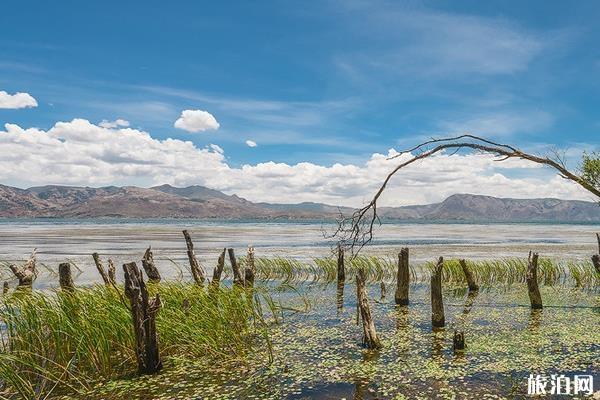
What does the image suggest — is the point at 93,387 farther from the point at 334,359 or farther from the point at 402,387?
the point at 402,387

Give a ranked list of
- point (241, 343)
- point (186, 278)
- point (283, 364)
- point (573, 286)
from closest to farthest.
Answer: point (283, 364) < point (241, 343) < point (573, 286) < point (186, 278)

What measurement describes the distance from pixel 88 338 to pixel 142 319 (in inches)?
47.9

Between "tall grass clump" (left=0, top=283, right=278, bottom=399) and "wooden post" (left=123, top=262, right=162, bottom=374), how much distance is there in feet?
1.89

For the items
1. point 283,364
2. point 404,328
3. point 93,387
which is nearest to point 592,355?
point 404,328

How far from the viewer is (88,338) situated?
9352 millimetres

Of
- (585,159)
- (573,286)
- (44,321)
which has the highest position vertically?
(585,159)

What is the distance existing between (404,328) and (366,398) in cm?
558

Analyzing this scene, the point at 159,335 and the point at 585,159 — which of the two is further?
the point at 585,159

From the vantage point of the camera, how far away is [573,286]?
22188 mm

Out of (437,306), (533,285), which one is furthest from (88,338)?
(533,285)

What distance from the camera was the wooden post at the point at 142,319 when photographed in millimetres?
9164

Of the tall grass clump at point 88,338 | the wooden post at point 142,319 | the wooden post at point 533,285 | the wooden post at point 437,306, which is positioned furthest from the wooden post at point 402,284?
the wooden post at point 142,319

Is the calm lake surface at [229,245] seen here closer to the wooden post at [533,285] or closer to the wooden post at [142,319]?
the wooden post at [142,319]

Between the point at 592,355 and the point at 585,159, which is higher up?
the point at 585,159
